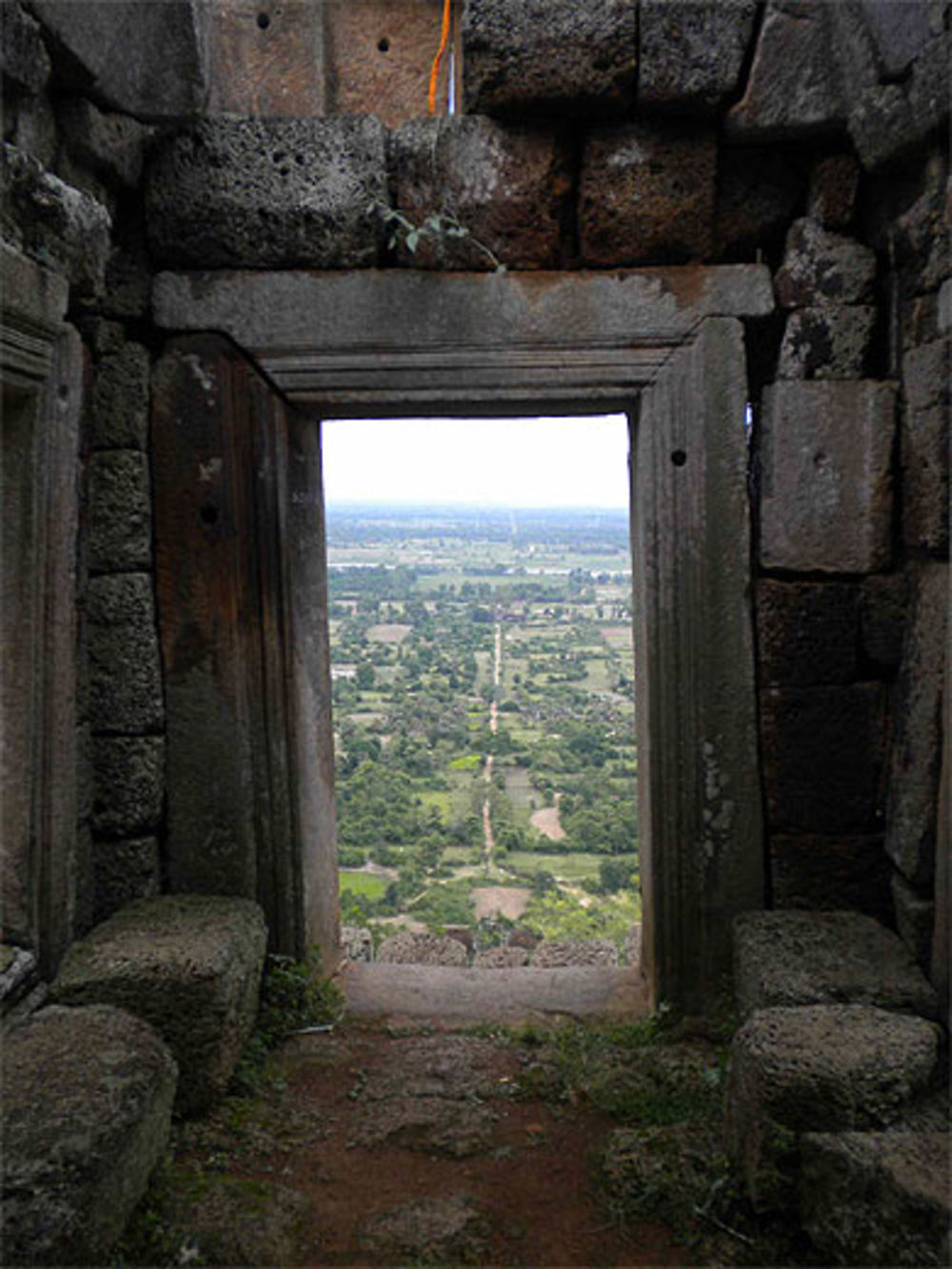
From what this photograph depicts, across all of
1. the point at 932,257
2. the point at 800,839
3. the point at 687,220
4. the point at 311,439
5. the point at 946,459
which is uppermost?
the point at 687,220

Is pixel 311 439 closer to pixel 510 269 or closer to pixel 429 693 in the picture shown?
pixel 510 269

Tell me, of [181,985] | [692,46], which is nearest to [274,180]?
[692,46]

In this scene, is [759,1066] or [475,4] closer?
→ [759,1066]

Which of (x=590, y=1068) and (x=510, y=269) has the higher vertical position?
(x=510, y=269)

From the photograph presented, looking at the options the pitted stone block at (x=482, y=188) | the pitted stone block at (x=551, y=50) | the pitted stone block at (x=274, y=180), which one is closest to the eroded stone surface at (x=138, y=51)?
the pitted stone block at (x=274, y=180)

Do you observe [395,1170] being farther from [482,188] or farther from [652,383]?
[482,188]

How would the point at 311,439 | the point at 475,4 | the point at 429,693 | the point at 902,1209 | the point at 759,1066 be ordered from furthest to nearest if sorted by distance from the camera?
the point at 429,693, the point at 311,439, the point at 475,4, the point at 759,1066, the point at 902,1209

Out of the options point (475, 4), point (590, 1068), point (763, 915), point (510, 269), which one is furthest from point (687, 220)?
point (590, 1068)

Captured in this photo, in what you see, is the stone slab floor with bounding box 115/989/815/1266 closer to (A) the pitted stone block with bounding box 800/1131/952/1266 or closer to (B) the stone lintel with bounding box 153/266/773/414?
(A) the pitted stone block with bounding box 800/1131/952/1266
